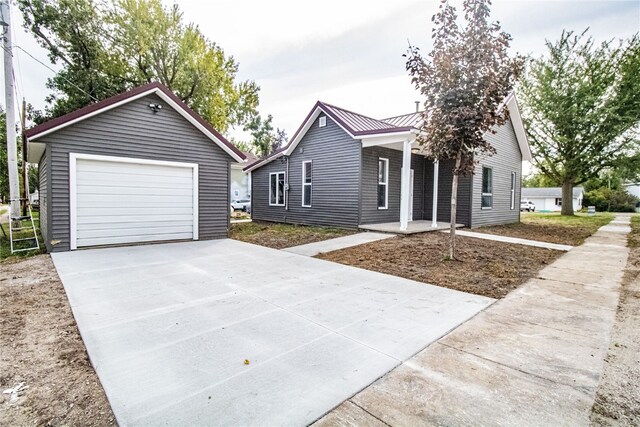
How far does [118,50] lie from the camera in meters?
17.7

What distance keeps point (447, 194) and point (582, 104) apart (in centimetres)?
1511

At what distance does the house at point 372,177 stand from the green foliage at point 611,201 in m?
36.1

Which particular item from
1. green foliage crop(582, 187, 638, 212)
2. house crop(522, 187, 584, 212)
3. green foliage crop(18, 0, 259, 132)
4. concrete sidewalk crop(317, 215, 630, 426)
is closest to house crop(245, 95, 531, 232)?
concrete sidewalk crop(317, 215, 630, 426)

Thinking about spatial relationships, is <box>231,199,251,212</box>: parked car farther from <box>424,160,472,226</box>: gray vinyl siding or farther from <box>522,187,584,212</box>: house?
<box>522,187,584,212</box>: house

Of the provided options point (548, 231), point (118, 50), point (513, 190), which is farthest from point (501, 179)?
point (118, 50)

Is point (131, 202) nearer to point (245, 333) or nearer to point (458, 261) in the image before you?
point (245, 333)

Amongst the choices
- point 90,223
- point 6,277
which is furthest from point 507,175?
point 6,277

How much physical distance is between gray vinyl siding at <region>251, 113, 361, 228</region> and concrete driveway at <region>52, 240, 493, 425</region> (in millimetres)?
5528

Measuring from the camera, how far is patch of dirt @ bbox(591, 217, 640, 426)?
6.39 feet

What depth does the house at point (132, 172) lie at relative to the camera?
23.4 feet

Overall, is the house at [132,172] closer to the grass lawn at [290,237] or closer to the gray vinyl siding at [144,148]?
the gray vinyl siding at [144,148]

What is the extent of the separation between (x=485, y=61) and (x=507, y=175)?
1041cm

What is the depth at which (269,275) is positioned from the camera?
5.39 meters

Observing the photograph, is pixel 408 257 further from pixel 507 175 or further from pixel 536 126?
pixel 536 126
